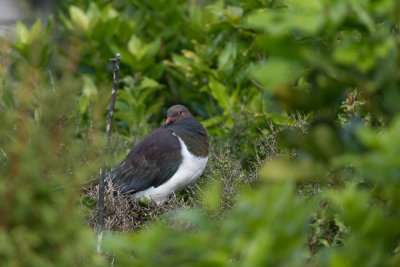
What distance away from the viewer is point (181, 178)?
427 centimetres

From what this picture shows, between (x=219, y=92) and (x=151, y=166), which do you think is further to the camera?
(x=219, y=92)

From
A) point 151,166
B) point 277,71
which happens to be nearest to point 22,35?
point 151,166

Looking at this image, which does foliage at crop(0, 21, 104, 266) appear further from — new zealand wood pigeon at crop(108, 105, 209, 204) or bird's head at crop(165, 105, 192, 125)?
bird's head at crop(165, 105, 192, 125)

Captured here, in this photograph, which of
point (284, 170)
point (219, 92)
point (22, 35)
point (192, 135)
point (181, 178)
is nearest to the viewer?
point (284, 170)

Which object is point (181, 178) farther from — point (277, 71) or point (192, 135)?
point (277, 71)

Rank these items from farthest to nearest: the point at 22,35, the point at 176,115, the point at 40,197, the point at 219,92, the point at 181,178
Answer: the point at 22,35 < the point at 219,92 < the point at 176,115 < the point at 181,178 < the point at 40,197

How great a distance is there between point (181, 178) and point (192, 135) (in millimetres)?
351

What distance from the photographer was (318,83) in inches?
55.0

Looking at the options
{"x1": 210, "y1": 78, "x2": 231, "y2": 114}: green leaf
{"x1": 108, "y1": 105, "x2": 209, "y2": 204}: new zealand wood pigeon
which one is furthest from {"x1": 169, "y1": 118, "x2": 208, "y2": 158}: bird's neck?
{"x1": 210, "y1": 78, "x2": 231, "y2": 114}: green leaf

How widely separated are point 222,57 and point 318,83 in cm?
385

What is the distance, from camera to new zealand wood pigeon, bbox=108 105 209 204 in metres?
4.26

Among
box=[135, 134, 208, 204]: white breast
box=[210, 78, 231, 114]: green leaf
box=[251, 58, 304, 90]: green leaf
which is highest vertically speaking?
box=[251, 58, 304, 90]: green leaf

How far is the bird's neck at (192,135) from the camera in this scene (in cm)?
426

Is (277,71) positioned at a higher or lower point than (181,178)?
higher
